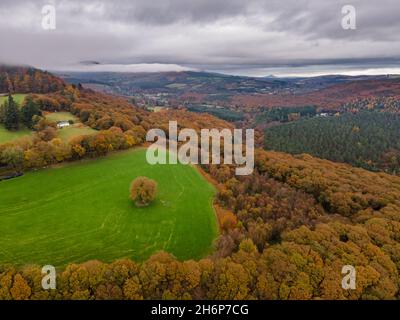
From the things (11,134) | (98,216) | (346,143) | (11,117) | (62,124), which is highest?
(11,117)

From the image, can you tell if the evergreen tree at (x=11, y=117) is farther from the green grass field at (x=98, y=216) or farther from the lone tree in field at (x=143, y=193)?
the lone tree in field at (x=143, y=193)

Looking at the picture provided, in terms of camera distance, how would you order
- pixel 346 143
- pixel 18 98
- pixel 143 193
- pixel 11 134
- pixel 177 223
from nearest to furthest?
pixel 177 223 → pixel 143 193 → pixel 11 134 → pixel 18 98 → pixel 346 143

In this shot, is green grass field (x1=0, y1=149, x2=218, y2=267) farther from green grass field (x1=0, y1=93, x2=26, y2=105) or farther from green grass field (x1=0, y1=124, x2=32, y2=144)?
green grass field (x1=0, y1=93, x2=26, y2=105)

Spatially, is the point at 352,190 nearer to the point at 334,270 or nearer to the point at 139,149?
the point at 334,270

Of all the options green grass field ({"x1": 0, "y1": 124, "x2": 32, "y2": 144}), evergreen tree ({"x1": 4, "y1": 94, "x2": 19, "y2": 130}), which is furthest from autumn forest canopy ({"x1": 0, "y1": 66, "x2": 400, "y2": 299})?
green grass field ({"x1": 0, "y1": 124, "x2": 32, "y2": 144})

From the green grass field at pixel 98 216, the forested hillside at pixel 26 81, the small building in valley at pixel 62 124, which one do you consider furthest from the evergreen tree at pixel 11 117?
the forested hillside at pixel 26 81

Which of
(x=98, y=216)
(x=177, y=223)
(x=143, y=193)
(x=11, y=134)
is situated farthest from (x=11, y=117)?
(x=177, y=223)

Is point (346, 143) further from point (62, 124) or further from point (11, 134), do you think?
point (11, 134)

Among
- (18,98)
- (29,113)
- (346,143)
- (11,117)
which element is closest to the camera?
(11,117)
